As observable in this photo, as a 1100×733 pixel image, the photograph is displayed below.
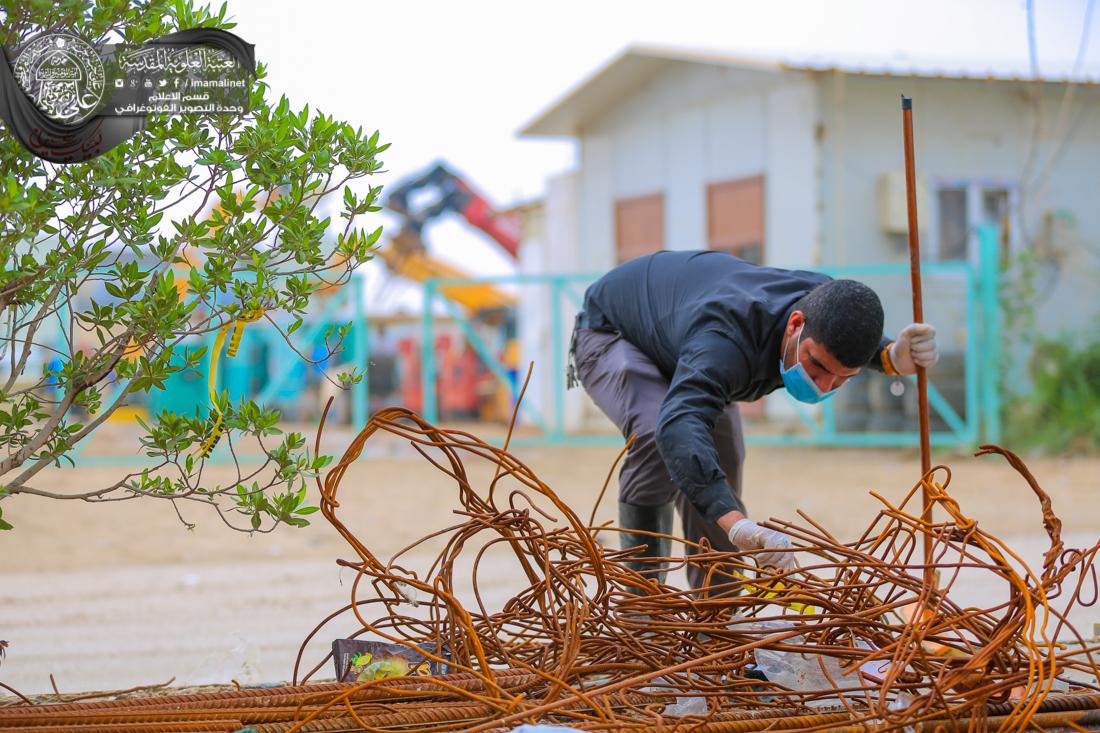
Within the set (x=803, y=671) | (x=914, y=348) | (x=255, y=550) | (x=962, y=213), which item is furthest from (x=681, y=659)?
(x=962, y=213)

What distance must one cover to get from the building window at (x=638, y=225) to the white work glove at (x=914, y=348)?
35.0ft

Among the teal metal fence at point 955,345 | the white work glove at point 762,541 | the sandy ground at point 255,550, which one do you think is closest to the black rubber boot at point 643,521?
the white work glove at point 762,541

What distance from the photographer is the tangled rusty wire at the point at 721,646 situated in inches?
78.7

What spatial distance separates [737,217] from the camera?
13.0m

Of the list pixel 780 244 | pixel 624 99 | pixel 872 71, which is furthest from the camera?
pixel 624 99

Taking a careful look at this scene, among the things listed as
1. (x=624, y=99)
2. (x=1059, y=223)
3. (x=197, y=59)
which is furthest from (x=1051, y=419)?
(x=197, y=59)

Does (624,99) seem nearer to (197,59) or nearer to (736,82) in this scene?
(736,82)

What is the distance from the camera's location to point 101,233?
2.31m

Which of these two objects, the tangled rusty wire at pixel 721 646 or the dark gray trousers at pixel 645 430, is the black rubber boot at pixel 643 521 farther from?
the tangled rusty wire at pixel 721 646

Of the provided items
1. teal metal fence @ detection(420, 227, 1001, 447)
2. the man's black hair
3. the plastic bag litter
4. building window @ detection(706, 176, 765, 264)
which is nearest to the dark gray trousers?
the man's black hair

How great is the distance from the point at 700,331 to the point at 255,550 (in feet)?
16.0

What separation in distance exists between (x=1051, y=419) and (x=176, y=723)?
33.4 ft

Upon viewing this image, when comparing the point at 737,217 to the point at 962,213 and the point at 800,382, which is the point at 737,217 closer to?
the point at 962,213

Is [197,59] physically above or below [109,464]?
above
